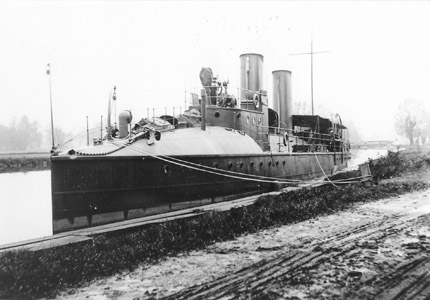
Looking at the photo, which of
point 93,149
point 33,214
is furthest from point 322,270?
point 33,214

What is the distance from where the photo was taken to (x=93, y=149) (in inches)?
316

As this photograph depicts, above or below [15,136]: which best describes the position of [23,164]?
below

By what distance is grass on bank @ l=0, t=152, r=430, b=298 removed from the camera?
485 centimetres

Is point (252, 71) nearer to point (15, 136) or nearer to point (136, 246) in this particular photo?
point (136, 246)

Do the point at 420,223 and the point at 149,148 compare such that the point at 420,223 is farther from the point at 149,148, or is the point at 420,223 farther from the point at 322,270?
the point at 149,148

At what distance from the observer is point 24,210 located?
46.4 feet

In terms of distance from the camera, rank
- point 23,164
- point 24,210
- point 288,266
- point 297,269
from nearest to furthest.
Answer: point 297,269 → point 288,266 → point 24,210 → point 23,164

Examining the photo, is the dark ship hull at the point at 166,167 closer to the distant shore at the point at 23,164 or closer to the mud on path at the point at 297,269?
the mud on path at the point at 297,269

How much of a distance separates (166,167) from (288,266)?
422 centimetres

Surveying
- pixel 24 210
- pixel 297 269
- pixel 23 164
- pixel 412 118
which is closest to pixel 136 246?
pixel 297 269

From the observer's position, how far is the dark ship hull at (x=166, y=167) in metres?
7.31

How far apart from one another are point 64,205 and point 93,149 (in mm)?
1459

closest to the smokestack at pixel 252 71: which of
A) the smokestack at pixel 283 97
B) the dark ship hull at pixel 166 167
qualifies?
the dark ship hull at pixel 166 167

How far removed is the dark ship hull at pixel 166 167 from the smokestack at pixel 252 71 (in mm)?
1245
